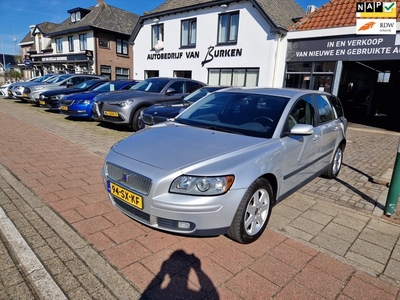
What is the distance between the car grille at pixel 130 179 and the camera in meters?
2.47

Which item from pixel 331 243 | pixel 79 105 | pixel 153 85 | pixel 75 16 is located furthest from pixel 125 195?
pixel 75 16

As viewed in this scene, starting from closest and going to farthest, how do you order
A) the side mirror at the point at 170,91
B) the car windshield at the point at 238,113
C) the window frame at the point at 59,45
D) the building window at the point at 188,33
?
1. the car windshield at the point at 238,113
2. the side mirror at the point at 170,91
3. the building window at the point at 188,33
4. the window frame at the point at 59,45

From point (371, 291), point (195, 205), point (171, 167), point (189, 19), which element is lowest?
point (371, 291)

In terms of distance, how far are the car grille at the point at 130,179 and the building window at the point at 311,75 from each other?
40.3ft

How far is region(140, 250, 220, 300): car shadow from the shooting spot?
2.13 metres

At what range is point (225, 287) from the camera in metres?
2.23

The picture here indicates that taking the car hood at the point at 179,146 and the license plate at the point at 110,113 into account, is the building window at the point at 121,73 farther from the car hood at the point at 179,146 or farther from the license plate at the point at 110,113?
the car hood at the point at 179,146

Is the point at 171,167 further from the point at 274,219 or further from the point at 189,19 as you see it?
the point at 189,19

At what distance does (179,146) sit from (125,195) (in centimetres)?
75

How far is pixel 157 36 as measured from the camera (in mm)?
19453

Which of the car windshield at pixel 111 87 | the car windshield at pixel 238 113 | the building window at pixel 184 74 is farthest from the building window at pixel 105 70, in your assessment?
the car windshield at pixel 238 113

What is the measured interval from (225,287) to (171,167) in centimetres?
113

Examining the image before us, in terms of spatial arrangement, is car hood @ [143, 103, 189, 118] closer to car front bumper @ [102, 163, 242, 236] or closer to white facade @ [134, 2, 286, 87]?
car front bumper @ [102, 163, 242, 236]

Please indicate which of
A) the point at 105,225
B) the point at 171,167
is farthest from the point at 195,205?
the point at 105,225
